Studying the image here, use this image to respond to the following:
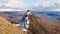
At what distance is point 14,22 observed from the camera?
14.2 feet

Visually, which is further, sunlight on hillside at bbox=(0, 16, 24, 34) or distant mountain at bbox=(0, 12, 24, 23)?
distant mountain at bbox=(0, 12, 24, 23)

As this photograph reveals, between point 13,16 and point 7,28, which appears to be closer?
point 7,28

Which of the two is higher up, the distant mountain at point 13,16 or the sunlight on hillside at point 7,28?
the distant mountain at point 13,16

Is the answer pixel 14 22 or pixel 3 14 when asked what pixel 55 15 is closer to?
pixel 14 22

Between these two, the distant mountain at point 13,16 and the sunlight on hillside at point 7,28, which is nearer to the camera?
the sunlight on hillside at point 7,28

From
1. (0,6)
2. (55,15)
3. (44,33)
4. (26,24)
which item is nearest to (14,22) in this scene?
(26,24)

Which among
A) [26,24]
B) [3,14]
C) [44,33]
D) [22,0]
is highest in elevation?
[22,0]

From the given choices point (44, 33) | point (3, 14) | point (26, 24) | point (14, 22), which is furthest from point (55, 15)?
point (3, 14)

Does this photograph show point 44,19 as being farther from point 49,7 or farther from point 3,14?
point 3,14

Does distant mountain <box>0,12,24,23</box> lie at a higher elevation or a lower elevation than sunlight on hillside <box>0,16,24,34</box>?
higher

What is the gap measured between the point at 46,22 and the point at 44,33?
32cm

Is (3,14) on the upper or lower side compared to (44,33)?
upper

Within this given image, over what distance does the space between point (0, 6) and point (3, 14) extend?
0.26 m

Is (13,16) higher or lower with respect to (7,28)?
higher
